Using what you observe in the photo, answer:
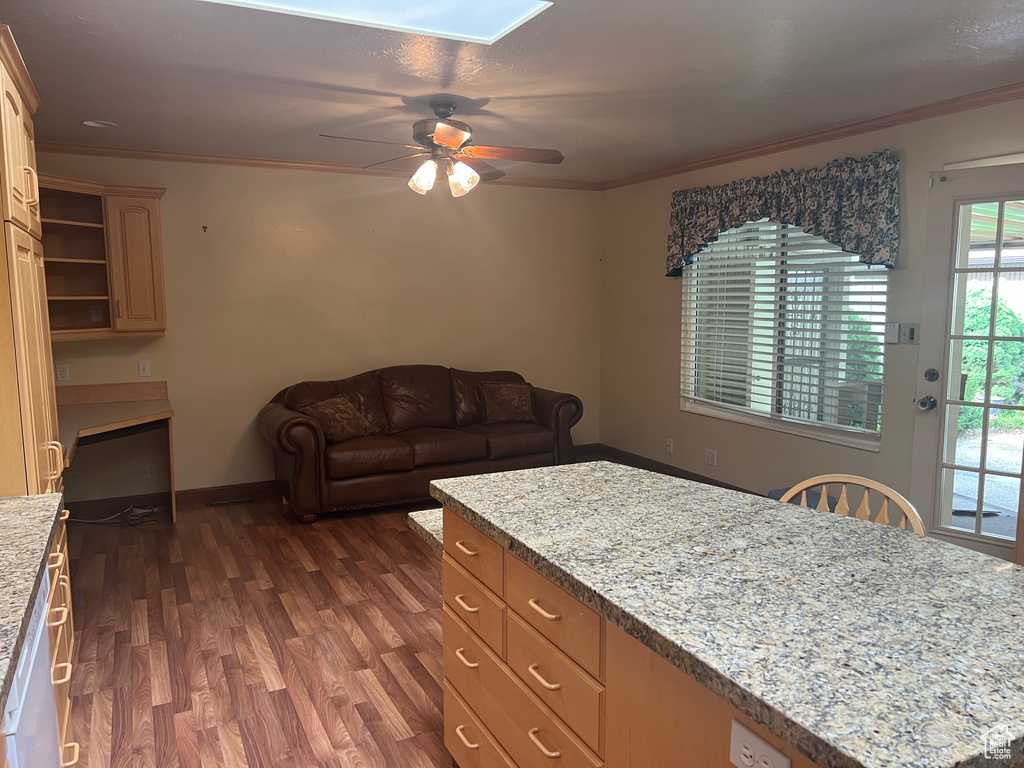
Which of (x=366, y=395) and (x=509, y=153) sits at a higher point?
(x=509, y=153)

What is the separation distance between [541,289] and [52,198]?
3.79 m

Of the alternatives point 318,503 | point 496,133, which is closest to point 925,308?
point 496,133

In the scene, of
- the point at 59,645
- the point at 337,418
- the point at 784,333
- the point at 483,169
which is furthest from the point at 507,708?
the point at 784,333

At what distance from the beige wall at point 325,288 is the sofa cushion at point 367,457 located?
97cm

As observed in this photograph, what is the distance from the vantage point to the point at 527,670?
1640mm

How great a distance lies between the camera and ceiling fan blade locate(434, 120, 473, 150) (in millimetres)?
3416

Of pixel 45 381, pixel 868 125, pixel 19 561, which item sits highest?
pixel 868 125

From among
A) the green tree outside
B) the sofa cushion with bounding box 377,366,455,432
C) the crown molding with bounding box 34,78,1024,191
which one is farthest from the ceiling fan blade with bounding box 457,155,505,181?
the green tree outside

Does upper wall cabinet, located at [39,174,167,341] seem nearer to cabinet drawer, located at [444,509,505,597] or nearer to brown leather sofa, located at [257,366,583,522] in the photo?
brown leather sofa, located at [257,366,583,522]

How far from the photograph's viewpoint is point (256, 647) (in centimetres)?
307

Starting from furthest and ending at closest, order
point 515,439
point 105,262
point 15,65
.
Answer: point 515,439, point 105,262, point 15,65

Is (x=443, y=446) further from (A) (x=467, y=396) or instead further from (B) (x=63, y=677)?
(B) (x=63, y=677)

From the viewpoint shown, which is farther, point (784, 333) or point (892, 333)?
point (784, 333)

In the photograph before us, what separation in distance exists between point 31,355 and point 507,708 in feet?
5.64
